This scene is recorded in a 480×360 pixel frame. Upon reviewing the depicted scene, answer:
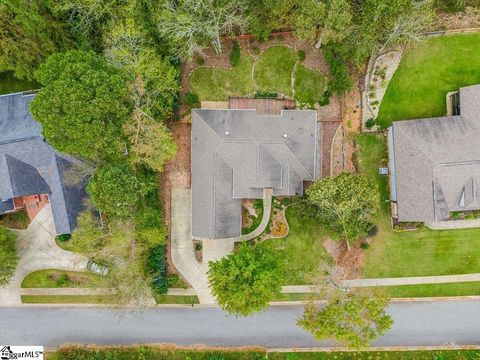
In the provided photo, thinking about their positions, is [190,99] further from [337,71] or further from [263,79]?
[337,71]

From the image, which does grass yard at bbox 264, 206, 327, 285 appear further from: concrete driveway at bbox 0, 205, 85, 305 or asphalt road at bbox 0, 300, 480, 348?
concrete driveway at bbox 0, 205, 85, 305

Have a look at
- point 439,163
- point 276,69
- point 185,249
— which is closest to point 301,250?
point 185,249

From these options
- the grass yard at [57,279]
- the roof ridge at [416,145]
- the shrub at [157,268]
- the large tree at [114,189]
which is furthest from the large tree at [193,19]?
the grass yard at [57,279]

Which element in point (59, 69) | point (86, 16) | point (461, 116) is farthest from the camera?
point (461, 116)

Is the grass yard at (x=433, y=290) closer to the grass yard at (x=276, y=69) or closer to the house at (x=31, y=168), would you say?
the grass yard at (x=276, y=69)

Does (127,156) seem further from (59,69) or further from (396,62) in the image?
(396,62)

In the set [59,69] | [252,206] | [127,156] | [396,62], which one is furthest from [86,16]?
[396,62]
